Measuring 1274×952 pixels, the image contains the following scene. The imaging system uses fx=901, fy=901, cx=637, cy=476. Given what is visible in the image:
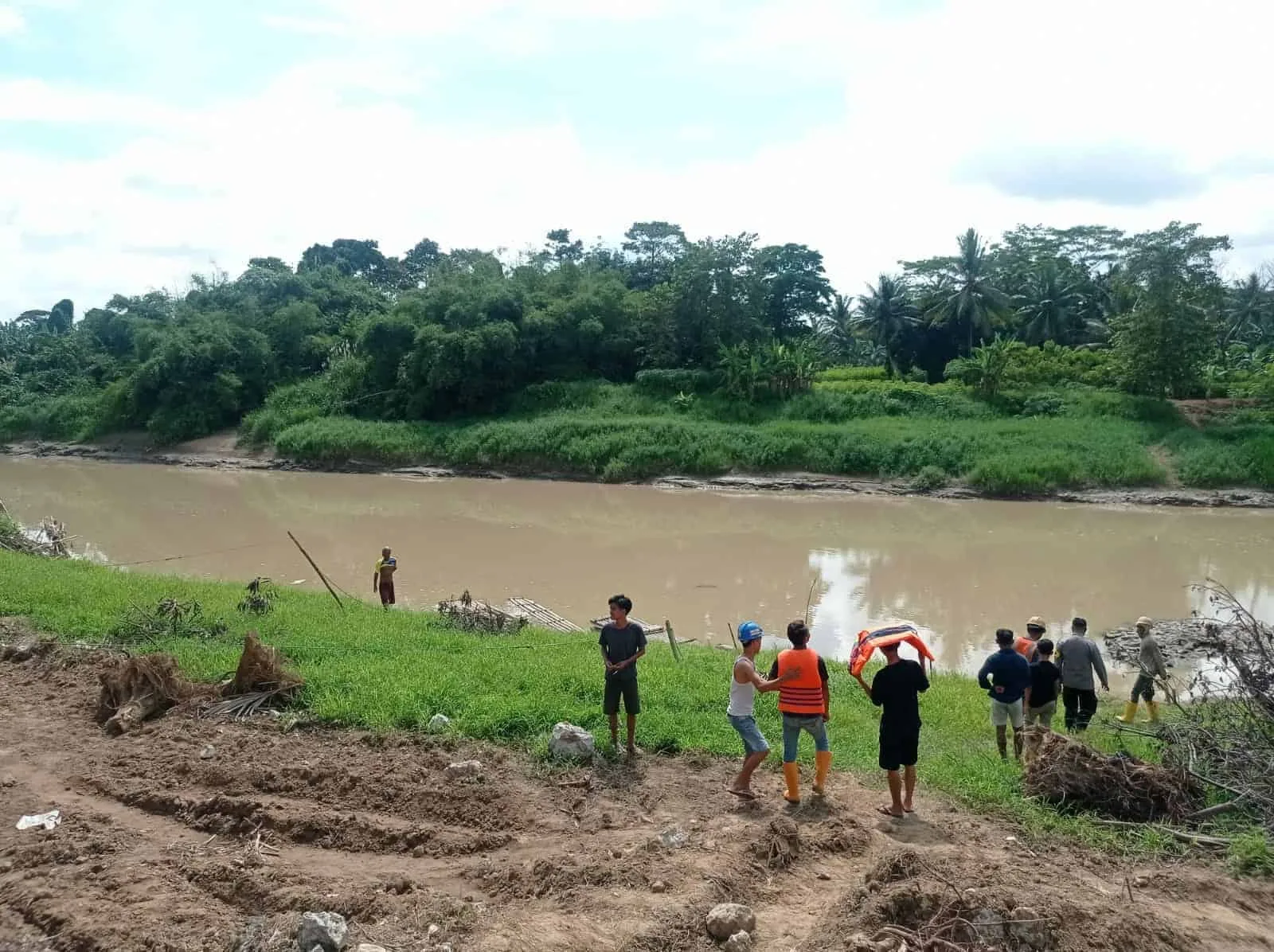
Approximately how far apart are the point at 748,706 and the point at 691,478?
28.6 meters

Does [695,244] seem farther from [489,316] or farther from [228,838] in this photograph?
[228,838]

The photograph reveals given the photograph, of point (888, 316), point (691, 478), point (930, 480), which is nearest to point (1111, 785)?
point (930, 480)

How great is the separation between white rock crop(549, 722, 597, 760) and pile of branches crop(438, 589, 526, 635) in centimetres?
548

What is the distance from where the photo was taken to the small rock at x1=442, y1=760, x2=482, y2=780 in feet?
23.8

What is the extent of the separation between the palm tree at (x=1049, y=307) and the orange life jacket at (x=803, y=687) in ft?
142

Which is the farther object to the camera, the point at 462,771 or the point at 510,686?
the point at 510,686

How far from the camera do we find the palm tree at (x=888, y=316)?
47.0 metres

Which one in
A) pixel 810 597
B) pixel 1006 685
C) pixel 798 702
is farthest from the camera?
pixel 810 597

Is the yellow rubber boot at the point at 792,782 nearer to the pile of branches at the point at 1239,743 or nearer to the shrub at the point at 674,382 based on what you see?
the pile of branches at the point at 1239,743

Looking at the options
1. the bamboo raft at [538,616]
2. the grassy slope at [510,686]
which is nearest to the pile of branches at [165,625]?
the grassy slope at [510,686]

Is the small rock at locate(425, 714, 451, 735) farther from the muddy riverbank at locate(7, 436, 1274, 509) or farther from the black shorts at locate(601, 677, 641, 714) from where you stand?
the muddy riverbank at locate(7, 436, 1274, 509)

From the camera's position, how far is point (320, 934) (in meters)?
5.03

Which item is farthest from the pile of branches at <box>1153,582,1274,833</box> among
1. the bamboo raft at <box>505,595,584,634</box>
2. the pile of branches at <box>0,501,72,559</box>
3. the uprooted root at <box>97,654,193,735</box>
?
the pile of branches at <box>0,501,72,559</box>

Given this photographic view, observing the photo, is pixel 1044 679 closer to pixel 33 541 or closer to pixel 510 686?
pixel 510 686
